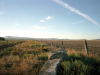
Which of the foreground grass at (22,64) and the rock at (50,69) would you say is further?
the foreground grass at (22,64)

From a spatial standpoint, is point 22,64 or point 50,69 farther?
point 22,64

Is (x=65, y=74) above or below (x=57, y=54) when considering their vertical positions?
below

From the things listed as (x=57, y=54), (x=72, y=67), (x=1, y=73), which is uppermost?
(x=57, y=54)

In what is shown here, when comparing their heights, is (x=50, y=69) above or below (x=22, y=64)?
above

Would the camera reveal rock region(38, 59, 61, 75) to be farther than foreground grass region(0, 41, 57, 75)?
No

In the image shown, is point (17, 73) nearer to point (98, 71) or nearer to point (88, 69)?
point (88, 69)

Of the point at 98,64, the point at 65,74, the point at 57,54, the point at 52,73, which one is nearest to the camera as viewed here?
the point at 52,73

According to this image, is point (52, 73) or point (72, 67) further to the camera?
point (72, 67)

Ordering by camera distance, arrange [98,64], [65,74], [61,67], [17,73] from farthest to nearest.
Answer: [98,64] < [61,67] < [17,73] < [65,74]

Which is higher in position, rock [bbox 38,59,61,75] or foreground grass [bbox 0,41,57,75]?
rock [bbox 38,59,61,75]

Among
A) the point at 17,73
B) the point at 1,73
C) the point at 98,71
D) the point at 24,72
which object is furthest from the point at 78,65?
the point at 1,73

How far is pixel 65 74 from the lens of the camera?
381 cm

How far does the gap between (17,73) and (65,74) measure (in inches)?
103

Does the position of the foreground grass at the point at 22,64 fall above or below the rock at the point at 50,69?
below
